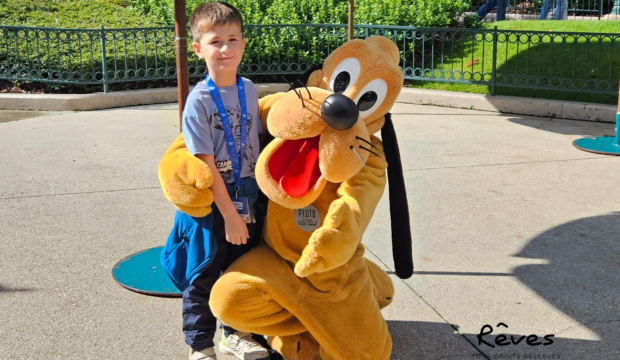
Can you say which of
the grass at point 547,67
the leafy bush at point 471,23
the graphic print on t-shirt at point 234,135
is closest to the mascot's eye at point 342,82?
the graphic print on t-shirt at point 234,135

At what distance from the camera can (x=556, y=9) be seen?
14617 mm

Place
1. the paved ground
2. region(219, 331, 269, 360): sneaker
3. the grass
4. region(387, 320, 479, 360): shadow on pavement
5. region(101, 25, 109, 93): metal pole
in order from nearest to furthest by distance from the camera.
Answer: region(219, 331, 269, 360): sneaker → region(387, 320, 479, 360): shadow on pavement → the paved ground → the grass → region(101, 25, 109, 93): metal pole

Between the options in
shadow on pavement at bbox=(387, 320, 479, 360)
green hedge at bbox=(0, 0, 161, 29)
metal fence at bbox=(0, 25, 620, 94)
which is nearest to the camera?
shadow on pavement at bbox=(387, 320, 479, 360)

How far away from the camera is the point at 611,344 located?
314 centimetres

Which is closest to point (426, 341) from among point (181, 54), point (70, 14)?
point (181, 54)

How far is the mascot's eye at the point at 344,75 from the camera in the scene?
283 centimetres

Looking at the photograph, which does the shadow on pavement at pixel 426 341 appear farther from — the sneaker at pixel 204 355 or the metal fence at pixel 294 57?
the metal fence at pixel 294 57

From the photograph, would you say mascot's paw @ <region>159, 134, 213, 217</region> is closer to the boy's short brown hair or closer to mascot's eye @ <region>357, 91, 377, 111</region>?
the boy's short brown hair

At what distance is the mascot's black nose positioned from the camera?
8.23ft

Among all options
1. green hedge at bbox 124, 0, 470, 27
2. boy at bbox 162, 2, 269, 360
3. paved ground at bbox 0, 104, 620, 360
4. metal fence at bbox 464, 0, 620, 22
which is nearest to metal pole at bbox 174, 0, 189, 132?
boy at bbox 162, 2, 269, 360

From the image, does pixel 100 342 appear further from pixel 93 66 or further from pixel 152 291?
pixel 93 66

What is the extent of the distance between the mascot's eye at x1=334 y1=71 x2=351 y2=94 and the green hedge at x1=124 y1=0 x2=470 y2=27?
7.96m

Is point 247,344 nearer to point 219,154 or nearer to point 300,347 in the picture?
point 300,347

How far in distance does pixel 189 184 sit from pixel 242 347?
0.83 metres
